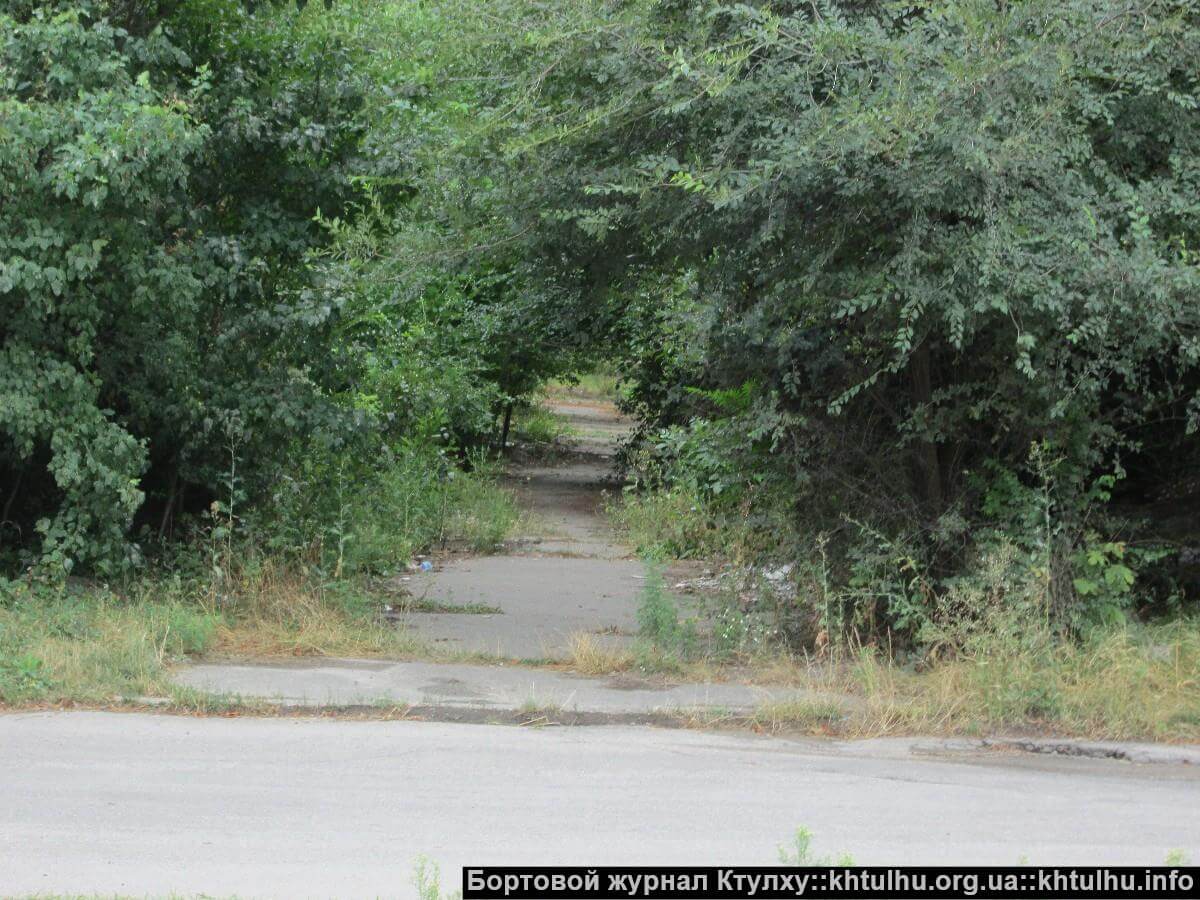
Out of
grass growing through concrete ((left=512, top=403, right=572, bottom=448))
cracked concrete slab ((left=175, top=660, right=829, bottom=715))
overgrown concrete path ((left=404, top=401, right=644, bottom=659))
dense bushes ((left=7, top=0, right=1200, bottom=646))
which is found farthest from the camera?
grass growing through concrete ((left=512, top=403, right=572, bottom=448))

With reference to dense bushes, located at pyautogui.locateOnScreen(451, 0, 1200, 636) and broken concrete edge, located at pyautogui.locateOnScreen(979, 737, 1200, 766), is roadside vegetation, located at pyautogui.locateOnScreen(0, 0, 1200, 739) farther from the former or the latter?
broken concrete edge, located at pyautogui.locateOnScreen(979, 737, 1200, 766)

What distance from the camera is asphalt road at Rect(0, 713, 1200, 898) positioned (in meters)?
5.37

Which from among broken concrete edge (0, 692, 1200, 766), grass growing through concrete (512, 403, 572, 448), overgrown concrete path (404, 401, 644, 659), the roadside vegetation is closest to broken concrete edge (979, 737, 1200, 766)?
broken concrete edge (0, 692, 1200, 766)

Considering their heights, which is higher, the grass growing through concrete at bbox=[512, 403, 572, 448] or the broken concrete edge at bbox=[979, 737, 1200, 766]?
the broken concrete edge at bbox=[979, 737, 1200, 766]

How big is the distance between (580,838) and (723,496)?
10.1 m

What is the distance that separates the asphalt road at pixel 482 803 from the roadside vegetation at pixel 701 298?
0.85 metres

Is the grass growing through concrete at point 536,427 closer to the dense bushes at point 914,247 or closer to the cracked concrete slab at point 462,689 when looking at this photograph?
the dense bushes at point 914,247

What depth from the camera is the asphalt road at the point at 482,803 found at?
537cm

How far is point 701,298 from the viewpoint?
33.3 feet

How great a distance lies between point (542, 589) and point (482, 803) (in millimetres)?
7476

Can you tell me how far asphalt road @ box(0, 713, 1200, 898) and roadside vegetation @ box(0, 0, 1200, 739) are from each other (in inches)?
33.4

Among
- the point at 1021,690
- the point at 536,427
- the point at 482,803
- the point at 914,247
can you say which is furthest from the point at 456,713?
the point at 536,427

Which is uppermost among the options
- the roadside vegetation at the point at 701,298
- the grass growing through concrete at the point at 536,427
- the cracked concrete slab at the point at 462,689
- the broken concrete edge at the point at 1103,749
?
the roadside vegetation at the point at 701,298

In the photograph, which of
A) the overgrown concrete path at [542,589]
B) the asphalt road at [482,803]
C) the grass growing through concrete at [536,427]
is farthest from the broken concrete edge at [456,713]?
the grass growing through concrete at [536,427]
